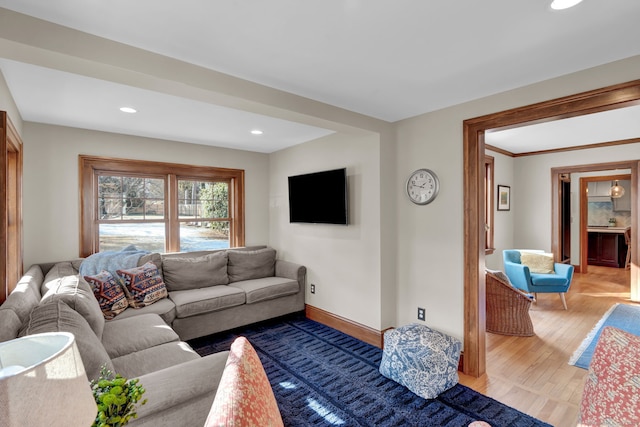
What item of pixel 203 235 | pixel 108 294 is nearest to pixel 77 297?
pixel 108 294

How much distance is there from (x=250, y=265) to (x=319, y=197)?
136 cm

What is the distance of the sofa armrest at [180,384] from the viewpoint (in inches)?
54.1

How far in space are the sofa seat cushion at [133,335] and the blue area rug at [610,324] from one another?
361 cm

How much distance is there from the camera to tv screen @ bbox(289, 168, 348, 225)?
3.63m

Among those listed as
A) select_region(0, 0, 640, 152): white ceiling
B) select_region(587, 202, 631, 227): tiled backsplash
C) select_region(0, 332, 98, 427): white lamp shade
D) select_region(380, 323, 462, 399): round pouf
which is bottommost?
select_region(380, 323, 462, 399): round pouf

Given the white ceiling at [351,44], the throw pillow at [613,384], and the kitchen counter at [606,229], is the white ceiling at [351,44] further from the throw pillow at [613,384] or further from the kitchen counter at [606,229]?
the kitchen counter at [606,229]

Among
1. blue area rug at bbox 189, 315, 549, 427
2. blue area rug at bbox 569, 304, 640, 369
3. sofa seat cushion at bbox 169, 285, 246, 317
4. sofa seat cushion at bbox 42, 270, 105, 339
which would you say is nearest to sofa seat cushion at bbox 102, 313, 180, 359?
sofa seat cushion at bbox 42, 270, 105, 339

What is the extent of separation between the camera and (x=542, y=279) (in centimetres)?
436

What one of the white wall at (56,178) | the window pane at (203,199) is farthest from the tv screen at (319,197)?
the white wall at (56,178)

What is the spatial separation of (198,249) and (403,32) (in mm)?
3775

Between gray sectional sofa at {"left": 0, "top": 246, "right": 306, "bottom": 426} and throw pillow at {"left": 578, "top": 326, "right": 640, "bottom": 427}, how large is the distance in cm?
157

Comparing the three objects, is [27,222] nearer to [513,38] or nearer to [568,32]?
[513,38]

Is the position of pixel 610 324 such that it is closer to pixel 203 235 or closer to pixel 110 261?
pixel 203 235

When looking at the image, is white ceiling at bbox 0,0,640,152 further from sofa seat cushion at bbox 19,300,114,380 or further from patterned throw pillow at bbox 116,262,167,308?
patterned throw pillow at bbox 116,262,167,308
